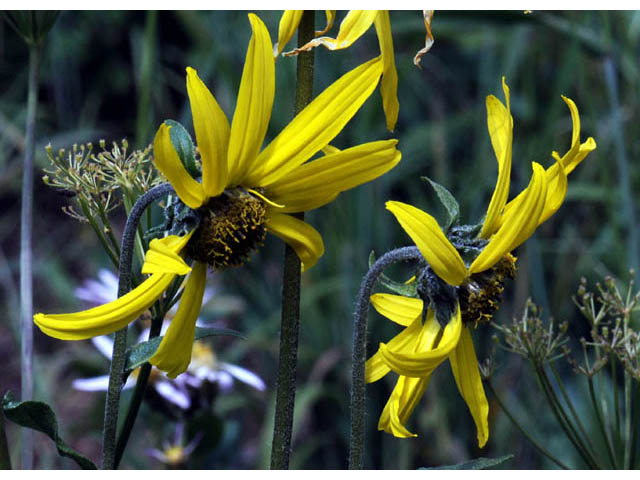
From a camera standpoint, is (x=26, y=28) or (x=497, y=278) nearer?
(x=497, y=278)

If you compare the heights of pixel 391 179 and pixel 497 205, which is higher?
pixel 391 179

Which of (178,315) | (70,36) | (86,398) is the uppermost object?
(70,36)

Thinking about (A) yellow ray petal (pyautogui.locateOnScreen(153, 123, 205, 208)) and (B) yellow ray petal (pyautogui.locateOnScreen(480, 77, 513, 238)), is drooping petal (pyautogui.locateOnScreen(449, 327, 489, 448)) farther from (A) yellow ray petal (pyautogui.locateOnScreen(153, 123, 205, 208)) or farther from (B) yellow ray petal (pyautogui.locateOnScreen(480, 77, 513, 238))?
(A) yellow ray petal (pyautogui.locateOnScreen(153, 123, 205, 208))

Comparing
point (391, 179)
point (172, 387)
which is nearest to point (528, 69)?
point (391, 179)

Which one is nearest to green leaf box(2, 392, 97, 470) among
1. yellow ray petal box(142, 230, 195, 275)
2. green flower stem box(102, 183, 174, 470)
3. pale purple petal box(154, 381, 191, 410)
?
green flower stem box(102, 183, 174, 470)

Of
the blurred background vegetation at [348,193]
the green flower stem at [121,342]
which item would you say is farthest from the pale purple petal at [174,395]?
the green flower stem at [121,342]

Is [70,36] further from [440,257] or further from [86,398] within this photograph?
[440,257]

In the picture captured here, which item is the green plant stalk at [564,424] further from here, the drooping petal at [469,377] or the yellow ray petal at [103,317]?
the yellow ray petal at [103,317]
